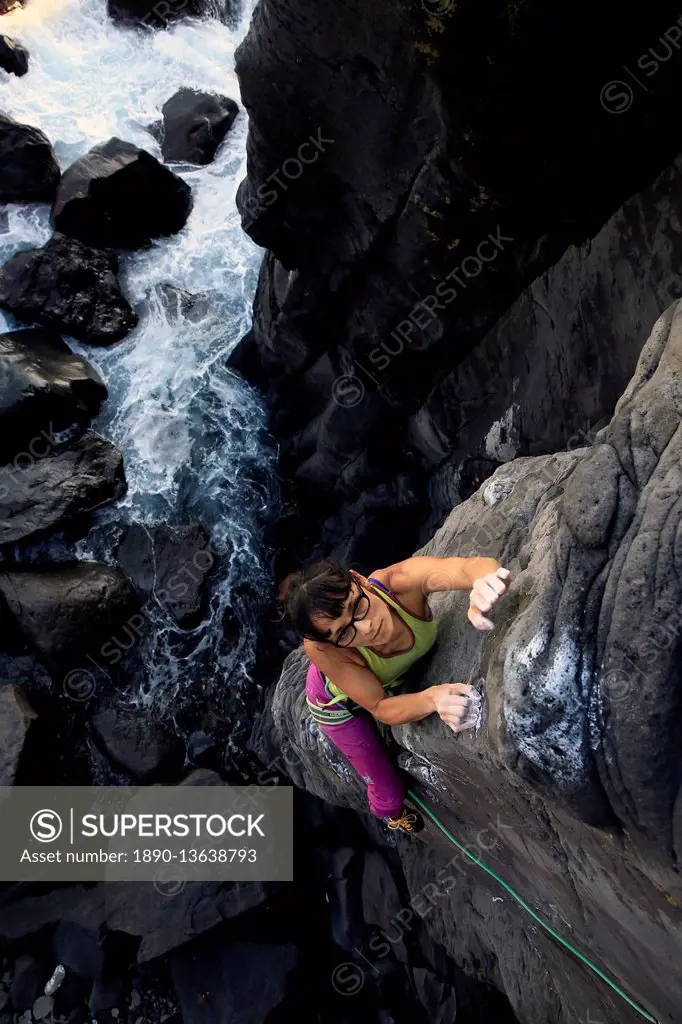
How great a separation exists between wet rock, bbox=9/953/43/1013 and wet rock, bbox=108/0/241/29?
52.7 ft

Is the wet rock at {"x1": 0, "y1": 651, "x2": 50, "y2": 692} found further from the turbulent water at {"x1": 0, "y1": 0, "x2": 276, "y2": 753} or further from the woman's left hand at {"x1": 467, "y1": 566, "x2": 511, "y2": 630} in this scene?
the woman's left hand at {"x1": 467, "y1": 566, "x2": 511, "y2": 630}

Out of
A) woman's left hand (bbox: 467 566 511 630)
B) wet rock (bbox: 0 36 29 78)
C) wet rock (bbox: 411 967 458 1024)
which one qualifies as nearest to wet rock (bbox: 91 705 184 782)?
wet rock (bbox: 411 967 458 1024)

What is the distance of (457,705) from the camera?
2.98m

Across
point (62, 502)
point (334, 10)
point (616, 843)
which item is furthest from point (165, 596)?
point (616, 843)

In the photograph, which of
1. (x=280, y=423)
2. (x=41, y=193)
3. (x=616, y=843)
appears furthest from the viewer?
(x=41, y=193)

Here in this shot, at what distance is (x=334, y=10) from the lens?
15.2 feet

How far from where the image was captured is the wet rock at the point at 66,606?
27.0 feet

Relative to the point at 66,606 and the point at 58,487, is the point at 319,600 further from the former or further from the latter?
the point at 58,487

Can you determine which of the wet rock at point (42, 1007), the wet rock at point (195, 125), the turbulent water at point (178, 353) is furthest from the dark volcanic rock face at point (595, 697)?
the wet rock at point (195, 125)

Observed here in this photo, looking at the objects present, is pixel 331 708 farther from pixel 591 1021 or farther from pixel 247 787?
pixel 247 787

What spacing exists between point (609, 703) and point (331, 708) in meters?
1.97

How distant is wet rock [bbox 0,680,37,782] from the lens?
25.0 feet

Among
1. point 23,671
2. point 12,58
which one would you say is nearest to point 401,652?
point 23,671

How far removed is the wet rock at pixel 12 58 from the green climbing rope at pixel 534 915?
15093 millimetres
